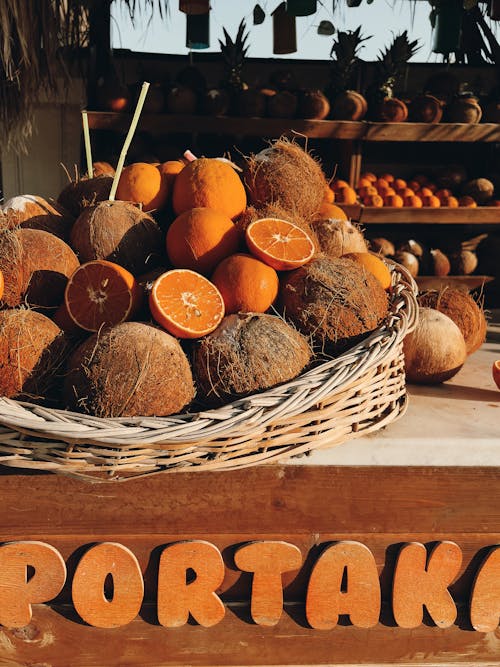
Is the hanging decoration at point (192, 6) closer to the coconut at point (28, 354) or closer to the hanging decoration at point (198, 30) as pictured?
the hanging decoration at point (198, 30)

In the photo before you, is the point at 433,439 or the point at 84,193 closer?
the point at 433,439

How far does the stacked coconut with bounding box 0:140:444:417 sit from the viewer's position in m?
1.13

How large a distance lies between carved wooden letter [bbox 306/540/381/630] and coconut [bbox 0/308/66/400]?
2.04ft

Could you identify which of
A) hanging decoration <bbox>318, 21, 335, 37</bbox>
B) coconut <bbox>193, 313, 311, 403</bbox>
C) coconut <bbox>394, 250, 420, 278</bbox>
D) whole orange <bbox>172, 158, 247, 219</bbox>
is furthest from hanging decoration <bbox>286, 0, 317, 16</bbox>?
coconut <bbox>193, 313, 311, 403</bbox>

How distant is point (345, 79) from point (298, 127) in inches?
23.6

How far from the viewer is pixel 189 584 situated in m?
1.14

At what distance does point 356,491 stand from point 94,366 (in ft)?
1.75

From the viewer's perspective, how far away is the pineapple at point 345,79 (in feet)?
13.7

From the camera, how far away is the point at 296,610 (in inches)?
46.4

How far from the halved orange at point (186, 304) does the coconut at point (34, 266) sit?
0.25 metres

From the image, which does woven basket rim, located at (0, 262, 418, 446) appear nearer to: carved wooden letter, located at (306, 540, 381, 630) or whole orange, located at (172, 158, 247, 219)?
carved wooden letter, located at (306, 540, 381, 630)

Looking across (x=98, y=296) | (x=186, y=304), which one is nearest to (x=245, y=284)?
(x=186, y=304)

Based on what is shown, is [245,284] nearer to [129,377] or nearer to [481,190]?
[129,377]

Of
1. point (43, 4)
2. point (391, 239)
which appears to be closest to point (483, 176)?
point (391, 239)
